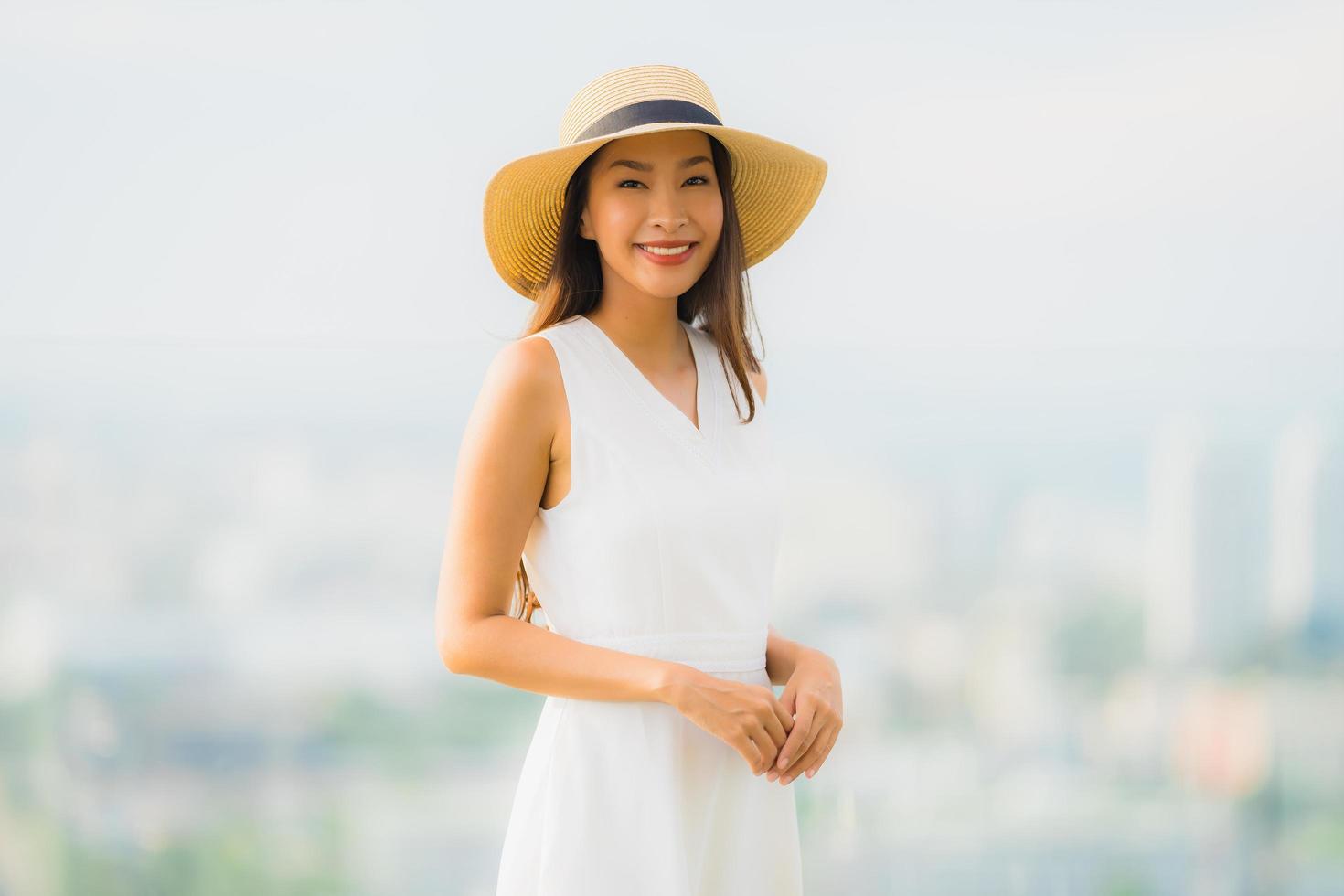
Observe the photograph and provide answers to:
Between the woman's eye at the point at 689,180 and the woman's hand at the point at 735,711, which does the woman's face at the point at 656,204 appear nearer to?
the woman's eye at the point at 689,180

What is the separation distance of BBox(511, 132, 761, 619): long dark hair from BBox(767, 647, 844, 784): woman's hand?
319 mm

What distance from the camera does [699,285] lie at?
1.56 m

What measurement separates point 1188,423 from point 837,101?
102 cm

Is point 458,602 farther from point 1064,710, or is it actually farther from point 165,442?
point 1064,710

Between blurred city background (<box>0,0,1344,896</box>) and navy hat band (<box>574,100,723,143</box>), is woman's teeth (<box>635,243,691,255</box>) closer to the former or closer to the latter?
navy hat band (<box>574,100,723,143</box>)

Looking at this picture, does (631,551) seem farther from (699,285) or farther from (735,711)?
(699,285)

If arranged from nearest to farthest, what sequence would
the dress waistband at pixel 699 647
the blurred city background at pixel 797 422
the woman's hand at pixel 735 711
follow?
the woman's hand at pixel 735 711
the dress waistband at pixel 699 647
the blurred city background at pixel 797 422

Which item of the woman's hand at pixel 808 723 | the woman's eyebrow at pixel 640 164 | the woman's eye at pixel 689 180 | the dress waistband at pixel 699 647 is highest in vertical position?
the woman's eyebrow at pixel 640 164

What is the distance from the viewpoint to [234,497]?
8.21ft

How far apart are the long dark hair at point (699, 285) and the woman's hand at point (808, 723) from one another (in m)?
0.32

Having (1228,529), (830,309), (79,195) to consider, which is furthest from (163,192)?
(1228,529)

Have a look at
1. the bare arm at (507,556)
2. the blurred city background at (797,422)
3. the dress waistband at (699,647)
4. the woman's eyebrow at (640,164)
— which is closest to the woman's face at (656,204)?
the woman's eyebrow at (640,164)

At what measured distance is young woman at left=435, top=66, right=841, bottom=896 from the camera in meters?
1.31

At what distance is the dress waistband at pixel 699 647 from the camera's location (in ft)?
4.44
